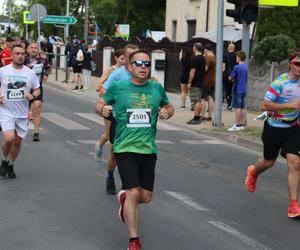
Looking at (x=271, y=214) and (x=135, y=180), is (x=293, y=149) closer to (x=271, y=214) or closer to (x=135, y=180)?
(x=271, y=214)

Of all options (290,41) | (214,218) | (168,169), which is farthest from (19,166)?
(290,41)

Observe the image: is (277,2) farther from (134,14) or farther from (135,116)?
(134,14)

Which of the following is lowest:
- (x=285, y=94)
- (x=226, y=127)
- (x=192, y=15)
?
(x=226, y=127)

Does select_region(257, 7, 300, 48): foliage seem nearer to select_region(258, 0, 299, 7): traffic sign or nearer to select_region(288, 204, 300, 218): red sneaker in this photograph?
select_region(258, 0, 299, 7): traffic sign

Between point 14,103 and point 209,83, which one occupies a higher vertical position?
point 14,103

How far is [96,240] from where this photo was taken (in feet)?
19.2

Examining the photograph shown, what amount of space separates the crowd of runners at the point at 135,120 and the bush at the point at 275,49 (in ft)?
32.8

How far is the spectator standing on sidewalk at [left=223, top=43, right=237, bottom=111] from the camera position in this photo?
18.6 m

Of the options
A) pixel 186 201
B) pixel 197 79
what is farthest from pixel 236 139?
pixel 186 201

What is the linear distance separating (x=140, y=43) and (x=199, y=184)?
70.5 feet

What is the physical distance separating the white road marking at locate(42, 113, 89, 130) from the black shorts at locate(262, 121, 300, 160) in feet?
23.8

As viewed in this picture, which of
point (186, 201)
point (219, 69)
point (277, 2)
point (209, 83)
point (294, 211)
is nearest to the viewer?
point (294, 211)

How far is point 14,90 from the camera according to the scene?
855cm

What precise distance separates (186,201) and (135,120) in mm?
2349
